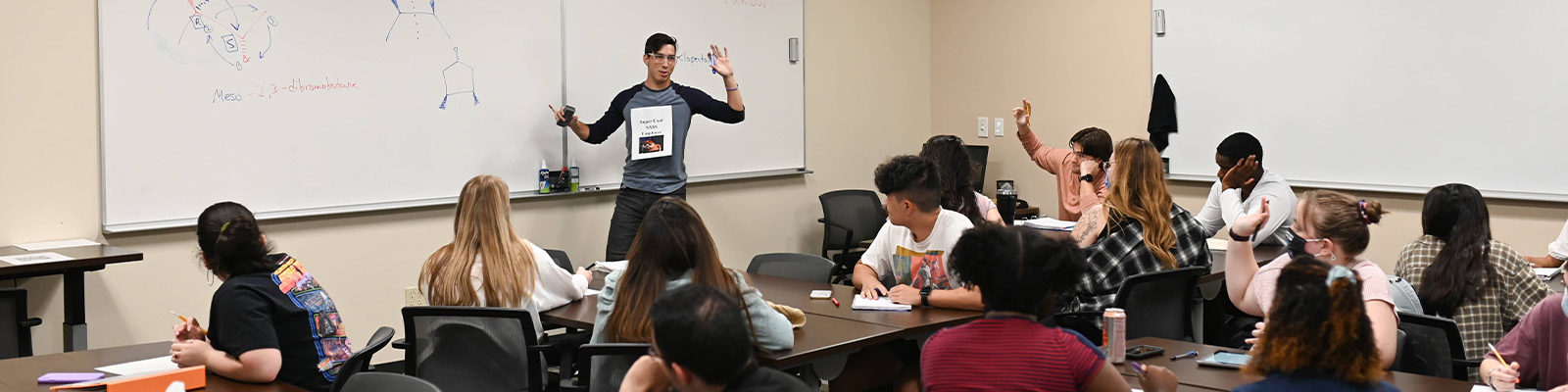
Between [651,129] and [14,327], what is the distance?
274 centimetres

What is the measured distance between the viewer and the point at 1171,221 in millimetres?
4133

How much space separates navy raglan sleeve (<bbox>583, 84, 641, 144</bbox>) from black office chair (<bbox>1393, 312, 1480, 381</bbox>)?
3637 millimetres

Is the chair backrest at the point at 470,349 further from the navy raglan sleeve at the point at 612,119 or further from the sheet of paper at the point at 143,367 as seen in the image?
the navy raglan sleeve at the point at 612,119

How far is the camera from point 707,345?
193 centimetres

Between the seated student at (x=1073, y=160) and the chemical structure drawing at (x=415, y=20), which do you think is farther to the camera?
the seated student at (x=1073, y=160)

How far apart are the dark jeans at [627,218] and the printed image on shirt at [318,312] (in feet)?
9.11

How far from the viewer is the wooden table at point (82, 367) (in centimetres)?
267

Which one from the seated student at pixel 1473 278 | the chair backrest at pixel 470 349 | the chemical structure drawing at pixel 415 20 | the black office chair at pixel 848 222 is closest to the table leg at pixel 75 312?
the chair backrest at pixel 470 349

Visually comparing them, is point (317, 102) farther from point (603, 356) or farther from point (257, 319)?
point (603, 356)

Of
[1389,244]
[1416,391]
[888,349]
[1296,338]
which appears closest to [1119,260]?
[888,349]

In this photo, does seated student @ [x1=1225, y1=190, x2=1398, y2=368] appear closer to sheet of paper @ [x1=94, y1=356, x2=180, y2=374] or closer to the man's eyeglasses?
sheet of paper @ [x1=94, y1=356, x2=180, y2=374]

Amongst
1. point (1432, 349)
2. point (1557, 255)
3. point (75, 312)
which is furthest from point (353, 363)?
point (1557, 255)

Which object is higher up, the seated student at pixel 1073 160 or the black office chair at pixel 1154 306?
the seated student at pixel 1073 160

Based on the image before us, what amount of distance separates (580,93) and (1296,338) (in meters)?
4.44
